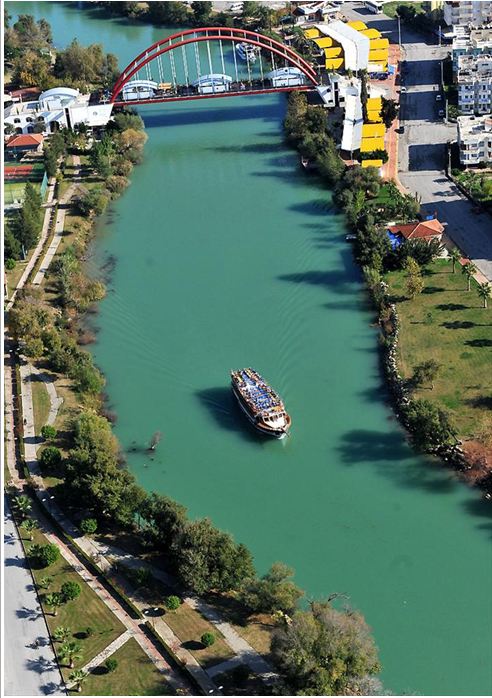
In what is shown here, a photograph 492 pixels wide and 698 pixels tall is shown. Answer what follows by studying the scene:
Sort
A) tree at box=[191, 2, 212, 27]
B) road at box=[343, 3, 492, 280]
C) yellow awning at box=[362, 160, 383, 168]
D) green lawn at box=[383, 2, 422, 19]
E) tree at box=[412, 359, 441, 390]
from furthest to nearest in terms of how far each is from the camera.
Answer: tree at box=[191, 2, 212, 27] < green lawn at box=[383, 2, 422, 19] < yellow awning at box=[362, 160, 383, 168] < road at box=[343, 3, 492, 280] < tree at box=[412, 359, 441, 390]

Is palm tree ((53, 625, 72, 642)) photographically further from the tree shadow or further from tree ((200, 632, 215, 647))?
the tree shadow

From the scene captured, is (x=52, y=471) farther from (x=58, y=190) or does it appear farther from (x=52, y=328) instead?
(x=58, y=190)

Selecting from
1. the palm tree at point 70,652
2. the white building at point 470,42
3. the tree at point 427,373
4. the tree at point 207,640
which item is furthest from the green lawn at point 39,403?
the white building at point 470,42

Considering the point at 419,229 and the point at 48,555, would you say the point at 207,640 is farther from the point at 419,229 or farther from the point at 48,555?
the point at 419,229

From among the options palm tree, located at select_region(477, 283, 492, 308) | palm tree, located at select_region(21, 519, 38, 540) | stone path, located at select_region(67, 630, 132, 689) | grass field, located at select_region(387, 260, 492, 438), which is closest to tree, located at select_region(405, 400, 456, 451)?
grass field, located at select_region(387, 260, 492, 438)

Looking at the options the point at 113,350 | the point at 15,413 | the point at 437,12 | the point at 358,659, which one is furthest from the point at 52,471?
the point at 437,12

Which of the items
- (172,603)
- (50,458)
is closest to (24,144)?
(50,458)
